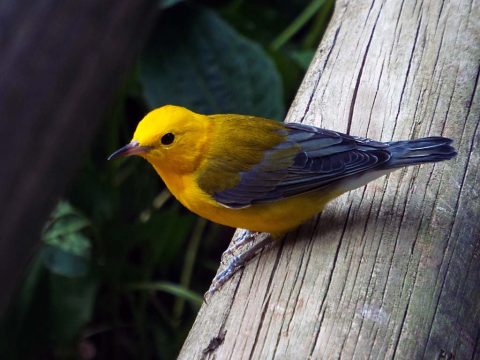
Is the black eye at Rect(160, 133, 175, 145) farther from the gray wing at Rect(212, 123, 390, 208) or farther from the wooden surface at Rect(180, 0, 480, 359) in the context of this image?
the wooden surface at Rect(180, 0, 480, 359)

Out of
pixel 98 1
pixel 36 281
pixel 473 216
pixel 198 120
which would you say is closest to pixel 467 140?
pixel 473 216

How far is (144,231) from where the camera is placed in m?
4.19

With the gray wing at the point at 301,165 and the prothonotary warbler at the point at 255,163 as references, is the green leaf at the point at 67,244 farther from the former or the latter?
the gray wing at the point at 301,165

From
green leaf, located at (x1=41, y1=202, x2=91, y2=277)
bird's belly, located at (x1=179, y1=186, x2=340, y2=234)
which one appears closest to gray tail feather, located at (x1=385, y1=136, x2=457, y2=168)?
bird's belly, located at (x1=179, y1=186, x2=340, y2=234)

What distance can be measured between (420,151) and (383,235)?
1.01ft

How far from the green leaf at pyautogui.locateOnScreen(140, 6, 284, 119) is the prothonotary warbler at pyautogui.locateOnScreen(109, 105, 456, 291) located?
141 centimetres

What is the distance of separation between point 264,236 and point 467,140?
2.38ft

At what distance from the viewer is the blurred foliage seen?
3980mm

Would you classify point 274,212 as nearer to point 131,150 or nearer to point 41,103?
point 131,150

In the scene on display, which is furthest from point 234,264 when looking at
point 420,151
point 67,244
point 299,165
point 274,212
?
point 67,244

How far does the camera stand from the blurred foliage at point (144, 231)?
13.1 feet

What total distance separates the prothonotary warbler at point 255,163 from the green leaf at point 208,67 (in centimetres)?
141

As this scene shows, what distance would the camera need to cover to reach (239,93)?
14.6 feet

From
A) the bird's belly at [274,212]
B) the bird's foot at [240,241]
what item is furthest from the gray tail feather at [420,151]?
the bird's foot at [240,241]
